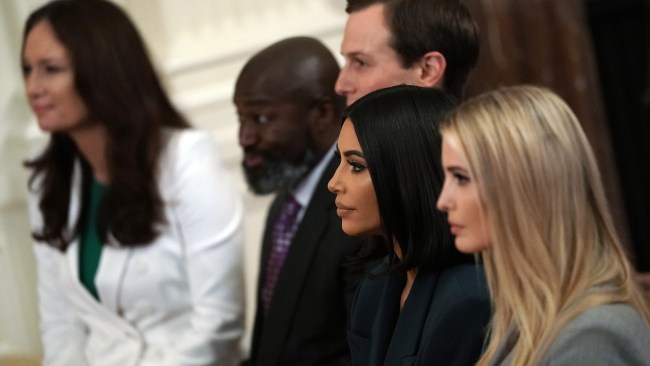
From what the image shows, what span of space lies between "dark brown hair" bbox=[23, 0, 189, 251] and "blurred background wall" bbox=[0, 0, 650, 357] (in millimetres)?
1009

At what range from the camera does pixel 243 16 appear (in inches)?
178

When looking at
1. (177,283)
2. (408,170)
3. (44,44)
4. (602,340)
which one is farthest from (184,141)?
(602,340)

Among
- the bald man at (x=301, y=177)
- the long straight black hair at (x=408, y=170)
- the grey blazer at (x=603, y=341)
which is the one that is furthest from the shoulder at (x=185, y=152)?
the grey blazer at (x=603, y=341)

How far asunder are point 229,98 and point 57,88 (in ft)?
3.92

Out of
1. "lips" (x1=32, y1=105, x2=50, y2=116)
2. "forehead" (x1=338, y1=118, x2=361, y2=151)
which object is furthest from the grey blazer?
"lips" (x1=32, y1=105, x2=50, y2=116)

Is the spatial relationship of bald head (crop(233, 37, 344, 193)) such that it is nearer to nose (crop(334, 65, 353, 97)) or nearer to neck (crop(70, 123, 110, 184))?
nose (crop(334, 65, 353, 97))

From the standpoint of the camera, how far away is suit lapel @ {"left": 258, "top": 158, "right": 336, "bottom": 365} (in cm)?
268

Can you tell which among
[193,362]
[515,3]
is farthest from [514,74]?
[193,362]

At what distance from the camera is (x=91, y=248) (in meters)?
3.38

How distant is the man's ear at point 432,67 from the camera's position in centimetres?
236

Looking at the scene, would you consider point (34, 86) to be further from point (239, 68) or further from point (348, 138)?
point (348, 138)

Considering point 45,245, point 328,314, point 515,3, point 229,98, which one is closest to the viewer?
point 328,314

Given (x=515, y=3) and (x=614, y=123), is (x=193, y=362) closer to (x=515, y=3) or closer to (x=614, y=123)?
(x=515, y=3)

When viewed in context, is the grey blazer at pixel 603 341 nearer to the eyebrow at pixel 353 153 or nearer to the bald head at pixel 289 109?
the eyebrow at pixel 353 153
